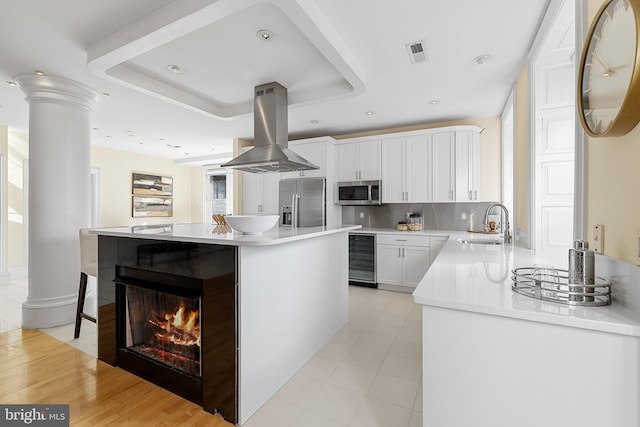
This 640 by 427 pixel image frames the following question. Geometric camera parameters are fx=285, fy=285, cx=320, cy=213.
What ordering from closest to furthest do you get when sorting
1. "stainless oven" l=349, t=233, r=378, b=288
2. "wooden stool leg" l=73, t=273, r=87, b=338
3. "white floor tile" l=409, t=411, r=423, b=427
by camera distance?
"white floor tile" l=409, t=411, r=423, b=427, "wooden stool leg" l=73, t=273, r=87, b=338, "stainless oven" l=349, t=233, r=378, b=288

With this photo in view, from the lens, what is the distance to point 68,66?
8.86 feet

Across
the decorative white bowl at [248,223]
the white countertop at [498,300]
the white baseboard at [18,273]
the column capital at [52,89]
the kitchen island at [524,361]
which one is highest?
the column capital at [52,89]

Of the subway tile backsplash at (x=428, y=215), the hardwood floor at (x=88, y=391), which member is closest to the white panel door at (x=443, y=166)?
the subway tile backsplash at (x=428, y=215)

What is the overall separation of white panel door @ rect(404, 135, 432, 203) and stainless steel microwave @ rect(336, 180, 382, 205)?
49 centimetres

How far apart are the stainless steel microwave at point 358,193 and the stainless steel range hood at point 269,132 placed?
67.4 inches

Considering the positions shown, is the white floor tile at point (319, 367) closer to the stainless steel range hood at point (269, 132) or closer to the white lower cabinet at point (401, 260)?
the stainless steel range hood at point (269, 132)

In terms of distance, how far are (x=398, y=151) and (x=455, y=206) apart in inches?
49.1

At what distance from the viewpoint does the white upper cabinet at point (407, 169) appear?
14.3ft

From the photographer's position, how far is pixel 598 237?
1161mm

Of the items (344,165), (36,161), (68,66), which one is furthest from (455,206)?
(36,161)

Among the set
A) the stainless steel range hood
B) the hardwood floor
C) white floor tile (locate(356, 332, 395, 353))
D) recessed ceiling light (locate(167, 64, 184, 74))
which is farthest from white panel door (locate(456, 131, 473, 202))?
the hardwood floor

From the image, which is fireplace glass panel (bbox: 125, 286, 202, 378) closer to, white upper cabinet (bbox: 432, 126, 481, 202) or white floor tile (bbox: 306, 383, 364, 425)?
white floor tile (bbox: 306, 383, 364, 425)

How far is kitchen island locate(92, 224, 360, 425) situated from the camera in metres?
1.67

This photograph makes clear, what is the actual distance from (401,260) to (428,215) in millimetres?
1007
